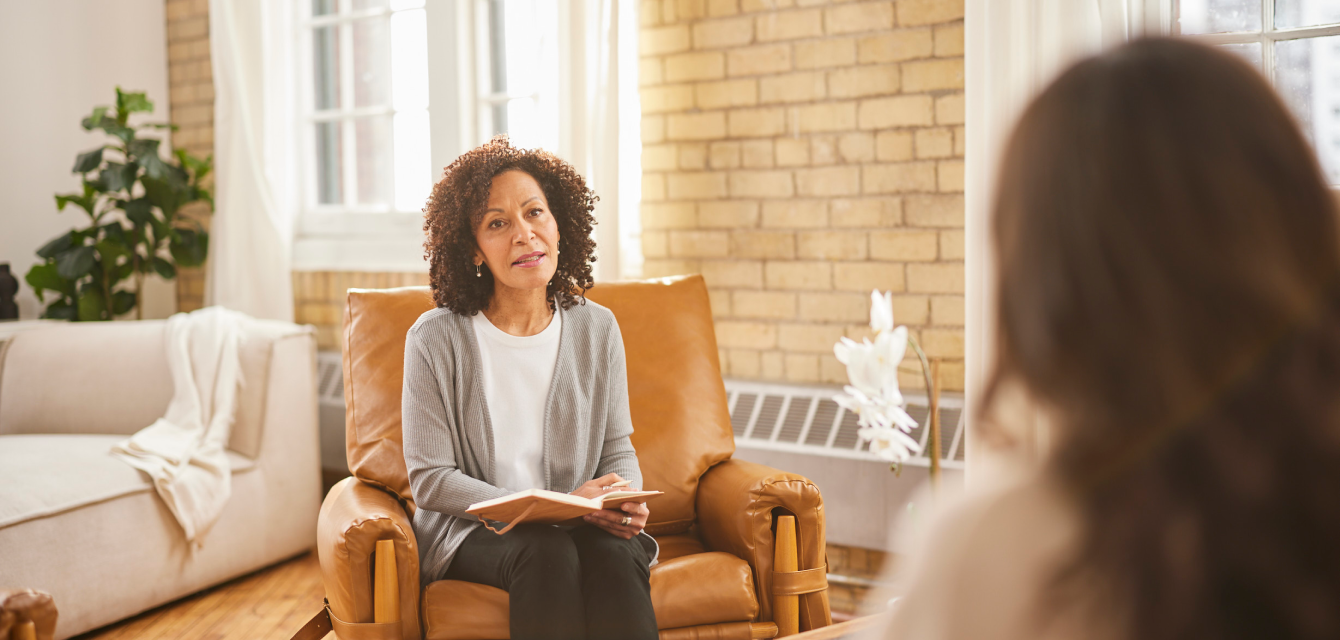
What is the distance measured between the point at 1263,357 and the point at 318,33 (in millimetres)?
4099

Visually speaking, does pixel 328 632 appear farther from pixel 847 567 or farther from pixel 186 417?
pixel 847 567

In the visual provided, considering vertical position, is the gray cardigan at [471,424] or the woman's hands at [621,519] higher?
the gray cardigan at [471,424]

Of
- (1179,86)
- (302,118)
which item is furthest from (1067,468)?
(302,118)

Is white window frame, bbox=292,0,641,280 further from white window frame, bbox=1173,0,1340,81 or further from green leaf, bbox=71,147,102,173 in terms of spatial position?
white window frame, bbox=1173,0,1340,81

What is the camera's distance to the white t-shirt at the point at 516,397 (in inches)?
73.7

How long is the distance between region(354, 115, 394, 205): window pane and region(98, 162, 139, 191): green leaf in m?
0.87

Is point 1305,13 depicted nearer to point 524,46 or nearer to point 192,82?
point 524,46

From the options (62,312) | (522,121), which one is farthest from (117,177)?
(522,121)

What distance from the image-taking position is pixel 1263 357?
53 cm

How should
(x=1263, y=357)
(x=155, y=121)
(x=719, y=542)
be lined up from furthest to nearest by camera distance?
(x=155, y=121) < (x=719, y=542) < (x=1263, y=357)

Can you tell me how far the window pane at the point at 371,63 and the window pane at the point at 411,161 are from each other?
0.15 meters

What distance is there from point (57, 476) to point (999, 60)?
280cm

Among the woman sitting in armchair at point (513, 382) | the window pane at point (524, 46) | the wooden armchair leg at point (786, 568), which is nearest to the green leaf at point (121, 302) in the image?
the window pane at point (524, 46)

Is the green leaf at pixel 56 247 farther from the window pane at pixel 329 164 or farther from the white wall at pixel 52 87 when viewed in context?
the window pane at pixel 329 164
